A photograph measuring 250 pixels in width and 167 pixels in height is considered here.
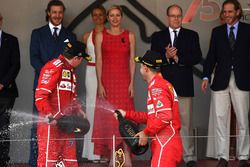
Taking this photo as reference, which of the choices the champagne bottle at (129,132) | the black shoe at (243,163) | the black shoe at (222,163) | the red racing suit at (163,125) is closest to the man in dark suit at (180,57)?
the black shoe at (222,163)

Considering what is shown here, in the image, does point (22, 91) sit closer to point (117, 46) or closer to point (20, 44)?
point (20, 44)

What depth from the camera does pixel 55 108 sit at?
9.61 m

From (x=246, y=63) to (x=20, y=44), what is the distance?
322cm

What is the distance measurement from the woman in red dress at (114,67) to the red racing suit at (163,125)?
7.80 feet

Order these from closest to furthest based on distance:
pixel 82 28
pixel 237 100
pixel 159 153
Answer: pixel 159 153 → pixel 237 100 → pixel 82 28

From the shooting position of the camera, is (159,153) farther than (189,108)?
No

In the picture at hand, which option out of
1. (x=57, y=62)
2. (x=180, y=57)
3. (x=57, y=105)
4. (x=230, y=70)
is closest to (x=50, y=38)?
(x=180, y=57)

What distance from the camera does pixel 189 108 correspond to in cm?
1140

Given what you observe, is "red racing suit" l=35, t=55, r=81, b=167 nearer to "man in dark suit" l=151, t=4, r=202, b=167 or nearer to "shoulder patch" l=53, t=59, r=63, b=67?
"shoulder patch" l=53, t=59, r=63, b=67

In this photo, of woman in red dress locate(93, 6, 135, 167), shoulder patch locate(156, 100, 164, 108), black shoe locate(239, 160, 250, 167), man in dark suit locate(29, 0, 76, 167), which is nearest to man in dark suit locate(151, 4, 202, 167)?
woman in red dress locate(93, 6, 135, 167)

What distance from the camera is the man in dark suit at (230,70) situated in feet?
36.0

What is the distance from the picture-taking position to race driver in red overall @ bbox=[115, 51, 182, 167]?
8.66m

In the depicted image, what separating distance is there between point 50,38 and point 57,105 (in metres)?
1.92

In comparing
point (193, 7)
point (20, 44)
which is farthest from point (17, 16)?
point (193, 7)
